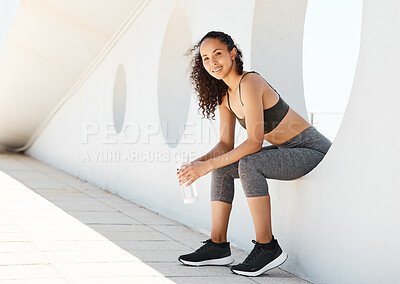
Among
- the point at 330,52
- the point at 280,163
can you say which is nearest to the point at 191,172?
the point at 280,163

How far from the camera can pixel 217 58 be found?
313cm

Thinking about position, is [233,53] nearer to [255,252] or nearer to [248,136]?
[248,136]

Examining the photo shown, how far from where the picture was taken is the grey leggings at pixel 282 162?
2.97m

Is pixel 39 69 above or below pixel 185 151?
above

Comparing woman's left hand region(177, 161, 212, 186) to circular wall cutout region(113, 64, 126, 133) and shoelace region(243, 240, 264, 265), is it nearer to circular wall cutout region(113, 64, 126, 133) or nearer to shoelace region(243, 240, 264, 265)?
shoelace region(243, 240, 264, 265)

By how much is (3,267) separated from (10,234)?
3.23 ft

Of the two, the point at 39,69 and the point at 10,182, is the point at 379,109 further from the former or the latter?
the point at 39,69

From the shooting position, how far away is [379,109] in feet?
8.28

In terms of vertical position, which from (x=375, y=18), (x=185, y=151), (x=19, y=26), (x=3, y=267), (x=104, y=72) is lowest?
(x=3, y=267)

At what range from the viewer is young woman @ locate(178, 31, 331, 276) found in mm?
2967

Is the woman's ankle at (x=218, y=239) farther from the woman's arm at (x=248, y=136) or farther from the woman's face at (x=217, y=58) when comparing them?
the woman's face at (x=217, y=58)

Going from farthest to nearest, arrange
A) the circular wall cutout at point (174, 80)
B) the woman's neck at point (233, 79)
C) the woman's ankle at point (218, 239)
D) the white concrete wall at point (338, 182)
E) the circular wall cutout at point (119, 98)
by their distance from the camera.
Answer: the circular wall cutout at point (119, 98)
the circular wall cutout at point (174, 80)
the woman's ankle at point (218, 239)
the woman's neck at point (233, 79)
the white concrete wall at point (338, 182)

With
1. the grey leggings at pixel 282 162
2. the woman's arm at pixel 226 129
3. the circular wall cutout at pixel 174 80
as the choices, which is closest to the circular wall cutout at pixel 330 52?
the circular wall cutout at pixel 174 80

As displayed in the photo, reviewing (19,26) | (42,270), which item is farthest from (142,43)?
(42,270)
